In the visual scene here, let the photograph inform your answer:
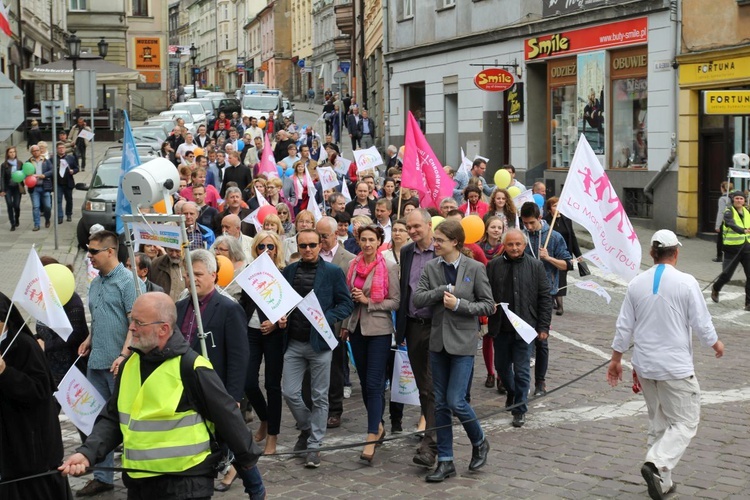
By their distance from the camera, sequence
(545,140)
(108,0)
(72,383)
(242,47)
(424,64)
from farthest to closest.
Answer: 1. (242,47)
2. (108,0)
3. (424,64)
4. (545,140)
5. (72,383)

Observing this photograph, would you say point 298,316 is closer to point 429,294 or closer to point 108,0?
point 429,294

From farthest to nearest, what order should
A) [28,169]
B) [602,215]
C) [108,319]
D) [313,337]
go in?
[28,169] < [602,215] < [313,337] < [108,319]

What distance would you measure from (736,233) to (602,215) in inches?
277

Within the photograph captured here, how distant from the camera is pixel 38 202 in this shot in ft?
78.2

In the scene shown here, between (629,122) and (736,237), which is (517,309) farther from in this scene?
(629,122)

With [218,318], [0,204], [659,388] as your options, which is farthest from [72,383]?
[0,204]

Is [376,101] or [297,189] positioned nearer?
[297,189]

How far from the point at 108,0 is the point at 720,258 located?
177 ft

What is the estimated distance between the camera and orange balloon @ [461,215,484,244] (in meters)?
11.0

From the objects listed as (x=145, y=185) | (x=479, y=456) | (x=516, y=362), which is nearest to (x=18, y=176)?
(x=145, y=185)

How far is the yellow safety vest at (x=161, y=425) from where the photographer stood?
5.16 metres

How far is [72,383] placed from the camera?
7.41 metres

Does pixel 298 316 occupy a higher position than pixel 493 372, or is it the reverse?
pixel 298 316

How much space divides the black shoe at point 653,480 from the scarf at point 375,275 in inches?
97.6
